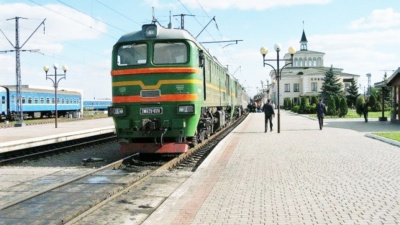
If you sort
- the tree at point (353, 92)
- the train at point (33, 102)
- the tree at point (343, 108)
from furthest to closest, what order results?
the tree at point (353, 92)
the train at point (33, 102)
the tree at point (343, 108)

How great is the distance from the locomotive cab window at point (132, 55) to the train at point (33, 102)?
29.4 m

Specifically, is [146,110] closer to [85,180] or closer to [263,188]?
[85,180]

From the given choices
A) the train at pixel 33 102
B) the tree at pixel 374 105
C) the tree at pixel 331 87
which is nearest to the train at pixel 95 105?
the train at pixel 33 102

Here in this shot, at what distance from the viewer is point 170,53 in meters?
12.5

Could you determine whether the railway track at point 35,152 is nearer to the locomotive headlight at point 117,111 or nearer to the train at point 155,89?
the locomotive headlight at point 117,111

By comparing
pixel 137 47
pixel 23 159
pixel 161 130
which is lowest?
pixel 23 159

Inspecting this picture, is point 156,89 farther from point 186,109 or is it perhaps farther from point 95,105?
point 95,105

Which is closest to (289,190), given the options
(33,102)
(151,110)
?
(151,110)

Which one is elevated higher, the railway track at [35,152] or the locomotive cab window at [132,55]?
the locomotive cab window at [132,55]

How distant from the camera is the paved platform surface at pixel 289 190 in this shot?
243 inches

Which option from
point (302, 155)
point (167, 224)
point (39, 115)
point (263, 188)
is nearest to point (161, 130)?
point (302, 155)

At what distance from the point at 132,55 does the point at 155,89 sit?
1.24m

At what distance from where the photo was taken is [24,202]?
781cm

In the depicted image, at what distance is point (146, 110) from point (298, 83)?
95420 millimetres
